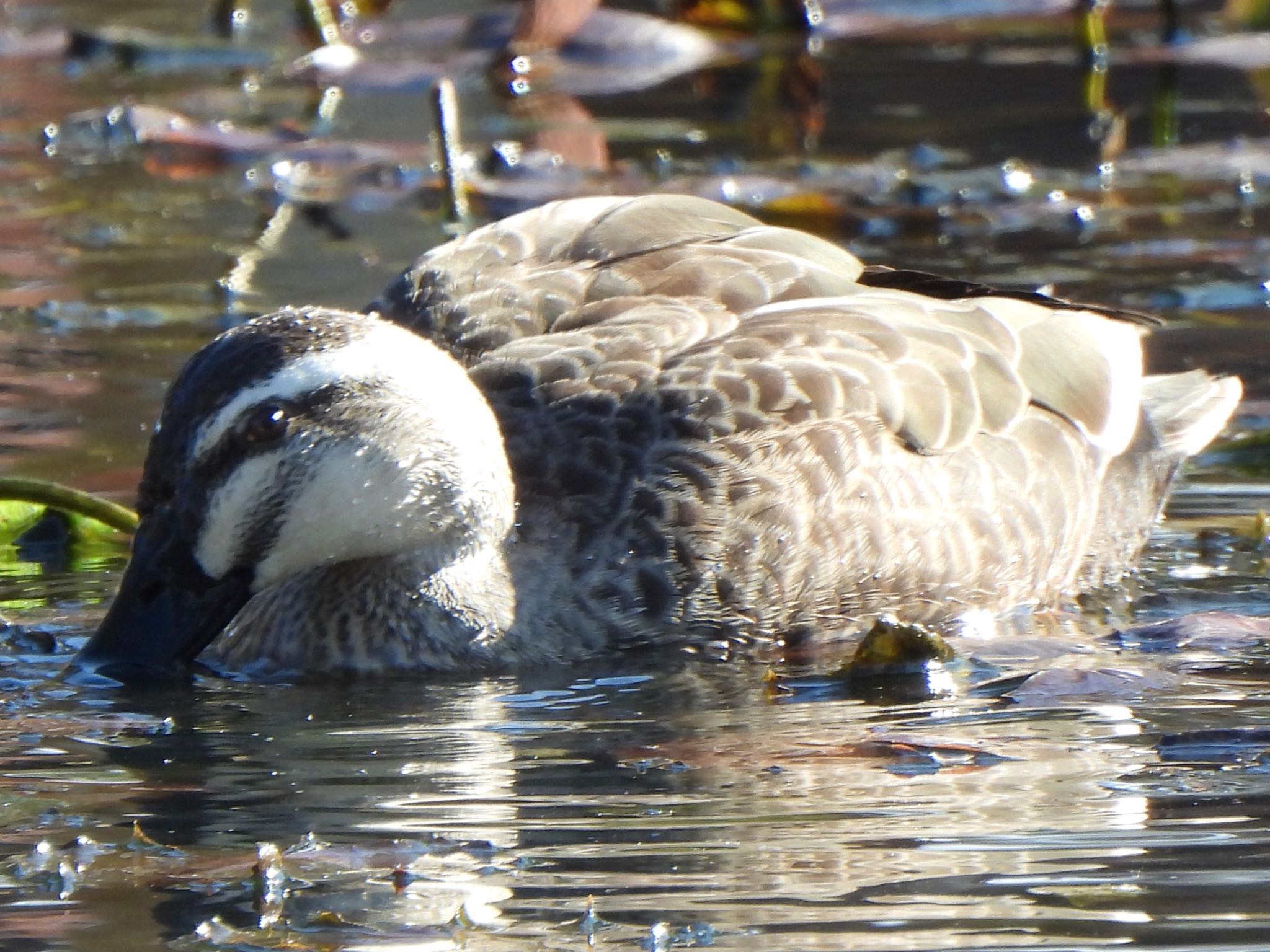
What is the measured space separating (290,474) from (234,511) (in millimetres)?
178

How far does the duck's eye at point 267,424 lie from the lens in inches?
246

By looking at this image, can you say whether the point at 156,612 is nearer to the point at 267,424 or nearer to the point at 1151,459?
the point at 267,424

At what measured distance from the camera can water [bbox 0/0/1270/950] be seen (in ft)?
15.1

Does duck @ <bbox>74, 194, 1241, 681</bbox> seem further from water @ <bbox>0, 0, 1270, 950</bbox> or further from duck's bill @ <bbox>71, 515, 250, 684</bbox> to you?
water @ <bbox>0, 0, 1270, 950</bbox>

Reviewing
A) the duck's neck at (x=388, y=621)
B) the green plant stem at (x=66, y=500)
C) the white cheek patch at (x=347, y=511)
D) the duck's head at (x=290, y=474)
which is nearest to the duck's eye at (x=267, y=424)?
the duck's head at (x=290, y=474)

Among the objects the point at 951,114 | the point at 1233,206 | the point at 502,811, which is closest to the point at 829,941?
the point at 502,811

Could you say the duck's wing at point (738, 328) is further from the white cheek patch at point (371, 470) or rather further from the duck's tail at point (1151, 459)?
the white cheek patch at point (371, 470)

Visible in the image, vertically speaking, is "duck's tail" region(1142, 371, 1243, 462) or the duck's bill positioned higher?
"duck's tail" region(1142, 371, 1243, 462)

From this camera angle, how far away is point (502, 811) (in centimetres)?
528

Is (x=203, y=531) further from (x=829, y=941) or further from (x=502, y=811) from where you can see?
(x=829, y=941)

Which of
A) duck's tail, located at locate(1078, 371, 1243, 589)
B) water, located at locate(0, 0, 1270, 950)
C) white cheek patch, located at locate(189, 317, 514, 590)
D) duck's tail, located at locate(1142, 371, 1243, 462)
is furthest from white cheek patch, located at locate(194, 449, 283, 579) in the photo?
duck's tail, located at locate(1142, 371, 1243, 462)

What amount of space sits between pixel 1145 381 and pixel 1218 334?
1433mm

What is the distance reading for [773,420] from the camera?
6996 millimetres

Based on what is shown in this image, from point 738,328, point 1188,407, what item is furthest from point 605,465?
point 1188,407
